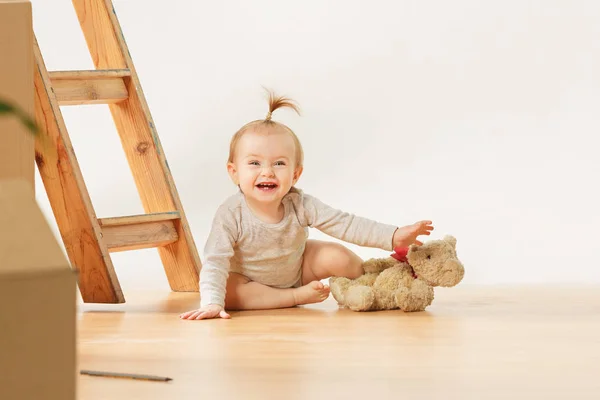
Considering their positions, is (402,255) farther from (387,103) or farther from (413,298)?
(387,103)

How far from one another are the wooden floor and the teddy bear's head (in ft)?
0.24

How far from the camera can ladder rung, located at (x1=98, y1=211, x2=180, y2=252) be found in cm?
235

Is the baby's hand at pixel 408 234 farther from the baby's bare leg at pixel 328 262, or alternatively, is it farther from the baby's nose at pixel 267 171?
the baby's nose at pixel 267 171

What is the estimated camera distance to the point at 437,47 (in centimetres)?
341

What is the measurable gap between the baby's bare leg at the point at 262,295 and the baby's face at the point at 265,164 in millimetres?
197

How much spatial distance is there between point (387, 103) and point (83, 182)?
1.40m

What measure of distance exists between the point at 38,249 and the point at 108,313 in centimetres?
152

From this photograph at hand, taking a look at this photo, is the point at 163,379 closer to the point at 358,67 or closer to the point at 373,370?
the point at 373,370

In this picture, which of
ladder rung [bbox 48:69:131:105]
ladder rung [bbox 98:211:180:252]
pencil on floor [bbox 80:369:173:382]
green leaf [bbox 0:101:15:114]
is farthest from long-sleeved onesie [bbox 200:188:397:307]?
green leaf [bbox 0:101:15:114]

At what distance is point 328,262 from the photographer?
90.7 inches

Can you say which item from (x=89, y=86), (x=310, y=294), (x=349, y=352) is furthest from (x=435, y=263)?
(x=89, y=86)

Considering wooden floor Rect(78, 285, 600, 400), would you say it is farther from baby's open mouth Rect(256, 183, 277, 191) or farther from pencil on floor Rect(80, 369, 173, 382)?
baby's open mouth Rect(256, 183, 277, 191)

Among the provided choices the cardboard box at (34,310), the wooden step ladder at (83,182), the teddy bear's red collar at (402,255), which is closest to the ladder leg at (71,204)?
the wooden step ladder at (83,182)

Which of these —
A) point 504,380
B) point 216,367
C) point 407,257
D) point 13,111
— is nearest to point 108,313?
point 407,257
